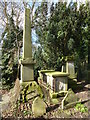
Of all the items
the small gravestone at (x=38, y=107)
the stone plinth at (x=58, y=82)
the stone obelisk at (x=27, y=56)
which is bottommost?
the small gravestone at (x=38, y=107)

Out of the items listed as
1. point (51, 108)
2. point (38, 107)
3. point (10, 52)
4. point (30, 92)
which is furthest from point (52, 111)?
point (10, 52)

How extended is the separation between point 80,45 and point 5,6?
7.59ft

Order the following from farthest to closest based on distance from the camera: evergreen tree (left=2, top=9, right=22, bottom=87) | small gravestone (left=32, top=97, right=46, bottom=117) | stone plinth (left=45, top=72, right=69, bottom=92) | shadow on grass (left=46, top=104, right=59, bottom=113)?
evergreen tree (left=2, top=9, right=22, bottom=87) < stone plinth (left=45, top=72, right=69, bottom=92) < shadow on grass (left=46, top=104, right=59, bottom=113) < small gravestone (left=32, top=97, right=46, bottom=117)

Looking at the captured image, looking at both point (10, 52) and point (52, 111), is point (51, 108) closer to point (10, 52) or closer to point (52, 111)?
point (52, 111)

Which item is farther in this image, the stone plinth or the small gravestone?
the stone plinth

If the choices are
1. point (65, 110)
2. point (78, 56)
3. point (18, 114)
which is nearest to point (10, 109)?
point (18, 114)

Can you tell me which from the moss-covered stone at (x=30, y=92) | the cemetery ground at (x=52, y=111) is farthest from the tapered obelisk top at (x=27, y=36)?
the cemetery ground at (x=52, y=111)

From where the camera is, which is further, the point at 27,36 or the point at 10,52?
the point at 10,52

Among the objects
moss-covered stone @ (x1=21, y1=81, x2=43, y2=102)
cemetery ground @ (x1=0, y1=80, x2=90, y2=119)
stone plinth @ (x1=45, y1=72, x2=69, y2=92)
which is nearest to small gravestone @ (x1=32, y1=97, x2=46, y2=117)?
cemetery ground @ (x1=0, y1=80, x2=90, y2=119)

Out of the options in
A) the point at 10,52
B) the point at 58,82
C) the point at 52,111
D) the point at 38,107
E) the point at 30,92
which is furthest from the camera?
the point at 10,52

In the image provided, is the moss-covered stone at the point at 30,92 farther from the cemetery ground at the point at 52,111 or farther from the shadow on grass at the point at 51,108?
the shadow on grass at the point at 51,108

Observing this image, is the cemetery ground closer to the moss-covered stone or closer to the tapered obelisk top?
the moss-covered stone

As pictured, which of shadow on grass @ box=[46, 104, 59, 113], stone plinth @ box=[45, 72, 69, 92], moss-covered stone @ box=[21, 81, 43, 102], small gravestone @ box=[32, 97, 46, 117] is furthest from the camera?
stone plinth @ box=[45, 72, 69, 92]

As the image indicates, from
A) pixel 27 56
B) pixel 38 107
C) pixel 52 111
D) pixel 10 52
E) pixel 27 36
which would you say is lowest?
pixel 52 111
